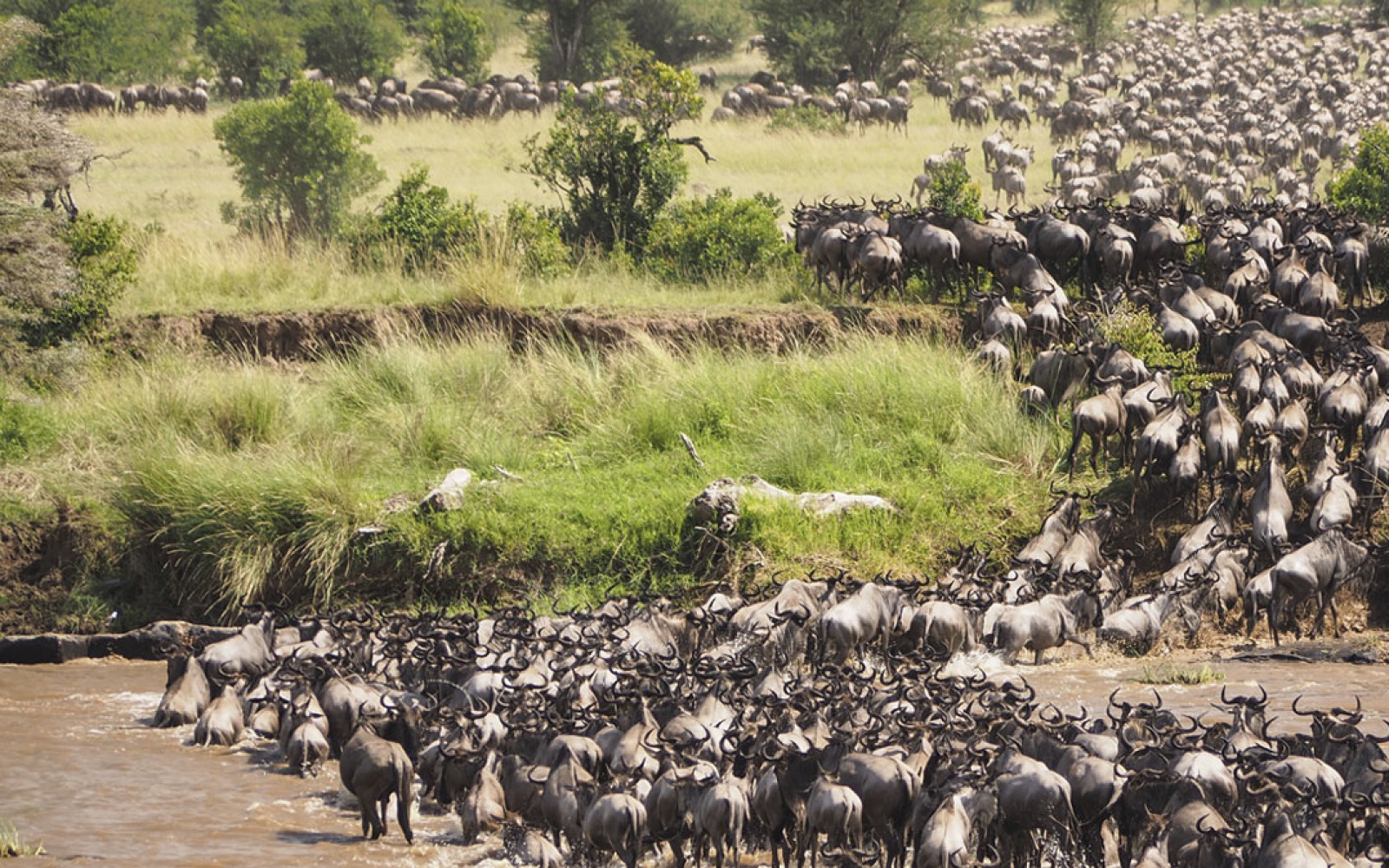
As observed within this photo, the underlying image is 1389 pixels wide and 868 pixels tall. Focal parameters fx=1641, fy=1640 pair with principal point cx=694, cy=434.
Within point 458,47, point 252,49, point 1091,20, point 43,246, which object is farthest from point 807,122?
point 43,246

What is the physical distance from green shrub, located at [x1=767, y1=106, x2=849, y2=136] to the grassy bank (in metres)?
21.4

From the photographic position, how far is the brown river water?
894 cm

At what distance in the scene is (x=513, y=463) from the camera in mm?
15773

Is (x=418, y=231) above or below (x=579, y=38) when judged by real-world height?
below

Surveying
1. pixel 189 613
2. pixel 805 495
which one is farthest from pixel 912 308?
pixel 189 613

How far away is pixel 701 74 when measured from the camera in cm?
4972

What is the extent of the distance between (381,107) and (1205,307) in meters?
29.0

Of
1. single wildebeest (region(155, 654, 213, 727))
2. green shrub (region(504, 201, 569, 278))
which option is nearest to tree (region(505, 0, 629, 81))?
green shrub (region(504, 201, 569, 278))

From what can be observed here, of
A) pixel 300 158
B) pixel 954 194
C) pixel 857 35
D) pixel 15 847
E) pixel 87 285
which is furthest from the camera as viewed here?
pixel 857 35

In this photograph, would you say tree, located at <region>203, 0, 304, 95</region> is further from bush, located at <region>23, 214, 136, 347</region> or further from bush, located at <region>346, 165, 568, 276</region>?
bush, located at <region>23, 214, 136, 347</region>

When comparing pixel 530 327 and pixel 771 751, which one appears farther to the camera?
pixel 530 327

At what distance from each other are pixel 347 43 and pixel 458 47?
313 centimetres

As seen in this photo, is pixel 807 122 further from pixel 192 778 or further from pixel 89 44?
pixel 192 778

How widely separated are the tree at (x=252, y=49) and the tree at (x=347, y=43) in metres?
0.65
